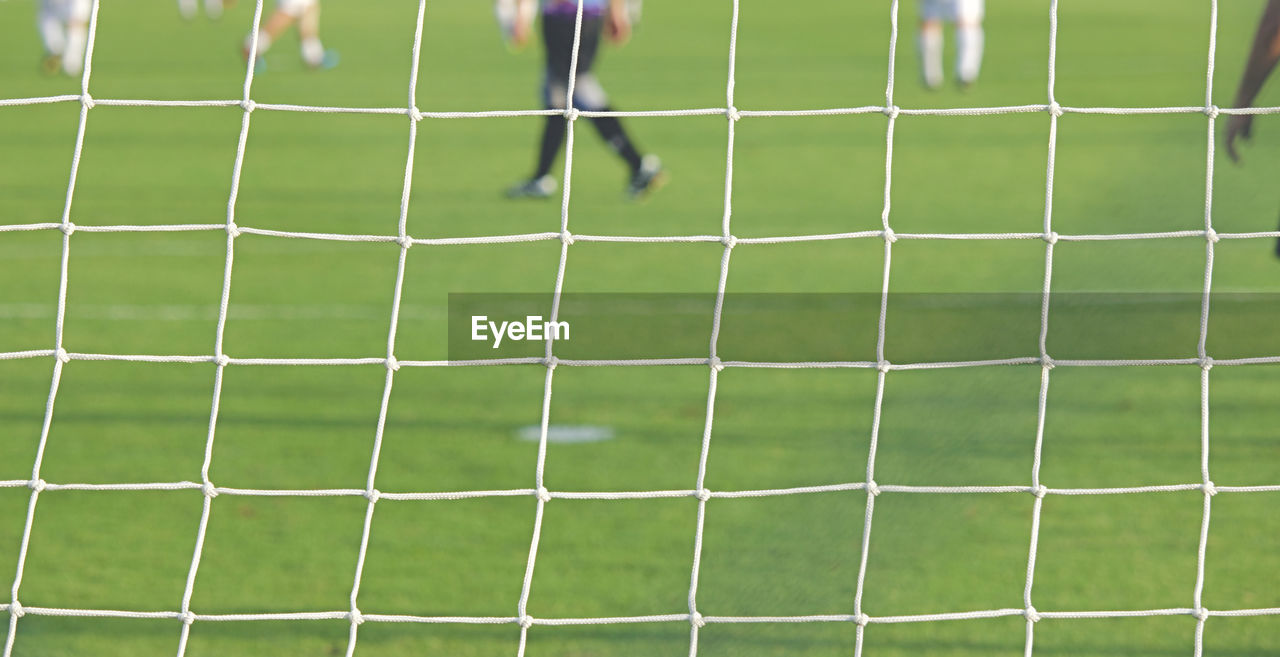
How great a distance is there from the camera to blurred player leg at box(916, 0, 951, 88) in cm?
1095

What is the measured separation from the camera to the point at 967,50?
1083 cm

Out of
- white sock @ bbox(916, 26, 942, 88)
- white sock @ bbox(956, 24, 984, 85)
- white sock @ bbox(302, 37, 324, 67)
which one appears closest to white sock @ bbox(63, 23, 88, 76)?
white sock @ bbox(302, 37, 324, 67)

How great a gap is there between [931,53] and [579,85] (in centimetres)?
486

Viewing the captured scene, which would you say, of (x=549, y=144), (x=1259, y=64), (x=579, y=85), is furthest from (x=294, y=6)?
(x=1259, y=64)

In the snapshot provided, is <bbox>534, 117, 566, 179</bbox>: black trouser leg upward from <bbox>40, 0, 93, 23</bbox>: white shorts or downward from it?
downward

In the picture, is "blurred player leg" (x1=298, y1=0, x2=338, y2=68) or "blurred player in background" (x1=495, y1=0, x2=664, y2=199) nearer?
"blurred player in background" (x1=495, y1=0, x2=664, y2=199)

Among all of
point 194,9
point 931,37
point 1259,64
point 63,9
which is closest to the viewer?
point 1259,64

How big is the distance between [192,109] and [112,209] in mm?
3596

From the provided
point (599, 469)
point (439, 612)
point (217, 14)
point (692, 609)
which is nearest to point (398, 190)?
point (599, 469)

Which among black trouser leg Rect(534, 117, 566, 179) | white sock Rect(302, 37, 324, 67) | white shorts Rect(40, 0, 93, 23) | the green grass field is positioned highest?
white shorts Rect(40, 0, 93, 23)

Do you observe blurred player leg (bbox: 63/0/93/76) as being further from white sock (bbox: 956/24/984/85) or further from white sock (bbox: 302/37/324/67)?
white sock (bbox: 956/24/984/85)

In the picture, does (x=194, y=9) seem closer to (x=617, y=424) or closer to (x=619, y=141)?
(x=619, y=141)

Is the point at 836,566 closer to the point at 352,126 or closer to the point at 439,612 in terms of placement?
the point at 439,612

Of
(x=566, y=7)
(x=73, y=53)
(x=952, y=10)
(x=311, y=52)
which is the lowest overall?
(x=73, y=53)
